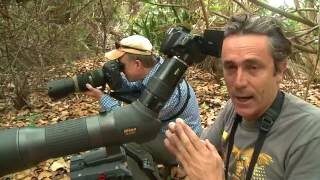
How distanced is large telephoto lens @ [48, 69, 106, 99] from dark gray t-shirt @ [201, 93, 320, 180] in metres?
1.44

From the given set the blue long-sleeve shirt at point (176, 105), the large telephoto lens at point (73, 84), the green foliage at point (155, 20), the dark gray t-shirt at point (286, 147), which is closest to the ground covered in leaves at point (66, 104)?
the blue long-sleeve shirt at point (176, 105)

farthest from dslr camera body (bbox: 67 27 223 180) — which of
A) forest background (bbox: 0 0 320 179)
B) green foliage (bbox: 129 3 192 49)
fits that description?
green foliage (bbox: 129 3 192 49)

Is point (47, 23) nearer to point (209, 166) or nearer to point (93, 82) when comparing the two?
point (93, 82)

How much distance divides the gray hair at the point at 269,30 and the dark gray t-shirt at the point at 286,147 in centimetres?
17

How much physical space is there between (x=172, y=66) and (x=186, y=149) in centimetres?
38

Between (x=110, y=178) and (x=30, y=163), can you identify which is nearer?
(x=30, y=163)

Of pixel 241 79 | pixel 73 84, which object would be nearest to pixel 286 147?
pixel 241 79

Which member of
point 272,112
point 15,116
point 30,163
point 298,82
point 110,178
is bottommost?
point 15,116

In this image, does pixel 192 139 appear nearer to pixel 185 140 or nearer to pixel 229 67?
pixel 185 140

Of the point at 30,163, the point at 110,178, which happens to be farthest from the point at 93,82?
the point at 30,163

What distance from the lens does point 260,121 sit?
1704 millimetres

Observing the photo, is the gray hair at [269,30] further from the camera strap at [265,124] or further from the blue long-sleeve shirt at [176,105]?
the blue long-sleeve shirt at [176,105]

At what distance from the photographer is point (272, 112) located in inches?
65.3

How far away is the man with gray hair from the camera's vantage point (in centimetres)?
157
